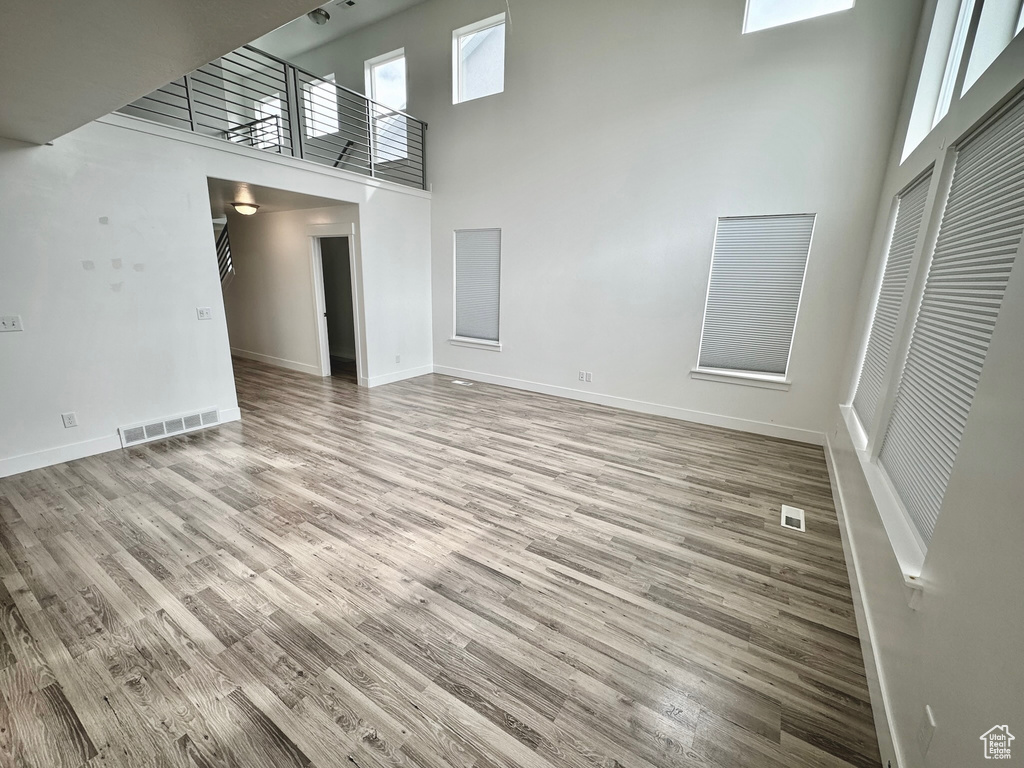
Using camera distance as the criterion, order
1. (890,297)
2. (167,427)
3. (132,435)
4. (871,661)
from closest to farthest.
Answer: (871,661) < (890,297) < (132,435) < (167,427)

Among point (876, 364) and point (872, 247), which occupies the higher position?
point (872, 247)

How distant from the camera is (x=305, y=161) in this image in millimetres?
4570

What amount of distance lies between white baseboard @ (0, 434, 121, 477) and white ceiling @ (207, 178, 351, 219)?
2342 mm

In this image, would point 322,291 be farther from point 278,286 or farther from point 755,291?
point 755,291

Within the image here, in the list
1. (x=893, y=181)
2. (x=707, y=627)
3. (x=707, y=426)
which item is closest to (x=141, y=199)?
(x=707, y=627)

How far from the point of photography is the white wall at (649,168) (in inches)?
146

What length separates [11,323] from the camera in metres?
3.07

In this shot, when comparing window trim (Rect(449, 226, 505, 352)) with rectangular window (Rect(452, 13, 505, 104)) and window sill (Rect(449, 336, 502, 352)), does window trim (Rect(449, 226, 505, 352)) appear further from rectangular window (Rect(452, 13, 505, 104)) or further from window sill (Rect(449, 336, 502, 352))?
rectangular window (Rect(452, 13, 505, 104))

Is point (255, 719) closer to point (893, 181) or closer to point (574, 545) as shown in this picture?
point (574, 545)

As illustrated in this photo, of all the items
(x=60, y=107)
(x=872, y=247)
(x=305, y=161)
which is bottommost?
(x=872, y=247)

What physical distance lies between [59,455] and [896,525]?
5677 millimetres

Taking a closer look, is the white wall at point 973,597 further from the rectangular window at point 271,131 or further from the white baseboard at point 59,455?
the white baseboard at point 59,455

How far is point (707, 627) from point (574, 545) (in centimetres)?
81
